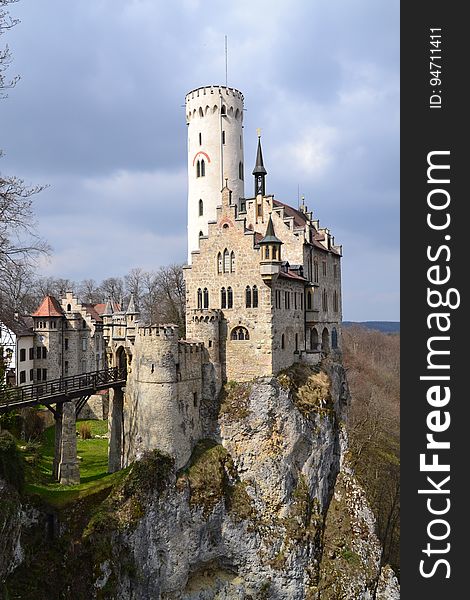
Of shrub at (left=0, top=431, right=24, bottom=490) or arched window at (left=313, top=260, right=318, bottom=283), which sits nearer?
shrub at (left=0, top=431, right=24, bottom=490)

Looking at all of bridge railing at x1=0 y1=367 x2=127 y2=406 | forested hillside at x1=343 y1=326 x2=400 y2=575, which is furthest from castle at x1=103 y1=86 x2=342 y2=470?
forested hillside at x1=343 y1=326 x2=400 y2=575

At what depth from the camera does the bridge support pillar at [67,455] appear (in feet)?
97.5

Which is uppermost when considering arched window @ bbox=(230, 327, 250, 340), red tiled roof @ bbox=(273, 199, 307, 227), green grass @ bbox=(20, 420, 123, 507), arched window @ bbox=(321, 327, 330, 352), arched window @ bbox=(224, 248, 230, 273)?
red tiled roof @ bbox=(273, 199, 307, 227)

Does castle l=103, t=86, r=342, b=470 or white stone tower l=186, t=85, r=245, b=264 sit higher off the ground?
white stone tower l=186, t=85, r=245, b=264

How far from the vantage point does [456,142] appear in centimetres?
1206

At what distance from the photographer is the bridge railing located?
95.1 ft

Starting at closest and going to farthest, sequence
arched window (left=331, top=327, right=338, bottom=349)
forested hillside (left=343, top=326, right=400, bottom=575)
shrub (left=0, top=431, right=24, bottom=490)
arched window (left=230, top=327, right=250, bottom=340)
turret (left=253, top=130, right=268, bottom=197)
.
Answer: shrub (left=0, top=431, right=24, bottom=490)
arched window (left=230, top=327, right=250, bottom=340)
turret (left=253, top=130, right=268, bottom=197)
arched window (left=331, top=327, right=338, bottom=349)
forested hillside (left=343, top=326, right=400, bottom=575)

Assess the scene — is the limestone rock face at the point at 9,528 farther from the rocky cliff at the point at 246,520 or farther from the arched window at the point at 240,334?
the arched window at the point at 240,334

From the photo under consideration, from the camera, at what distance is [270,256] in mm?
32906

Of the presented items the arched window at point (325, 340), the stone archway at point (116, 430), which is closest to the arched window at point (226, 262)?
the stone archway at point (116, 430)

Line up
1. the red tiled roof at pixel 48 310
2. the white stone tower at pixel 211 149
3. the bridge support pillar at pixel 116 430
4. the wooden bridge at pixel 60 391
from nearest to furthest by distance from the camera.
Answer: the wooden bridge at pixel 60 391 < the bridge support pillar at pixel 116 430 < the white stone tower at pixel 211 149 < the red tiled roof at pixel 48 310

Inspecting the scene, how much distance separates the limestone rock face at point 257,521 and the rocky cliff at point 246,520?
6 cm

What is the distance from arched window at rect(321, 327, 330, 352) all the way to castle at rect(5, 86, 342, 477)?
0.09 meters

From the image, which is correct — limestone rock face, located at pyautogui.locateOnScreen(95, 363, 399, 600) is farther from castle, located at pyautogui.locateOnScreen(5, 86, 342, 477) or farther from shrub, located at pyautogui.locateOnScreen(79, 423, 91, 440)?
shrub, located at pyautogui.locateOnScreen(79, 423, 91, 440)
